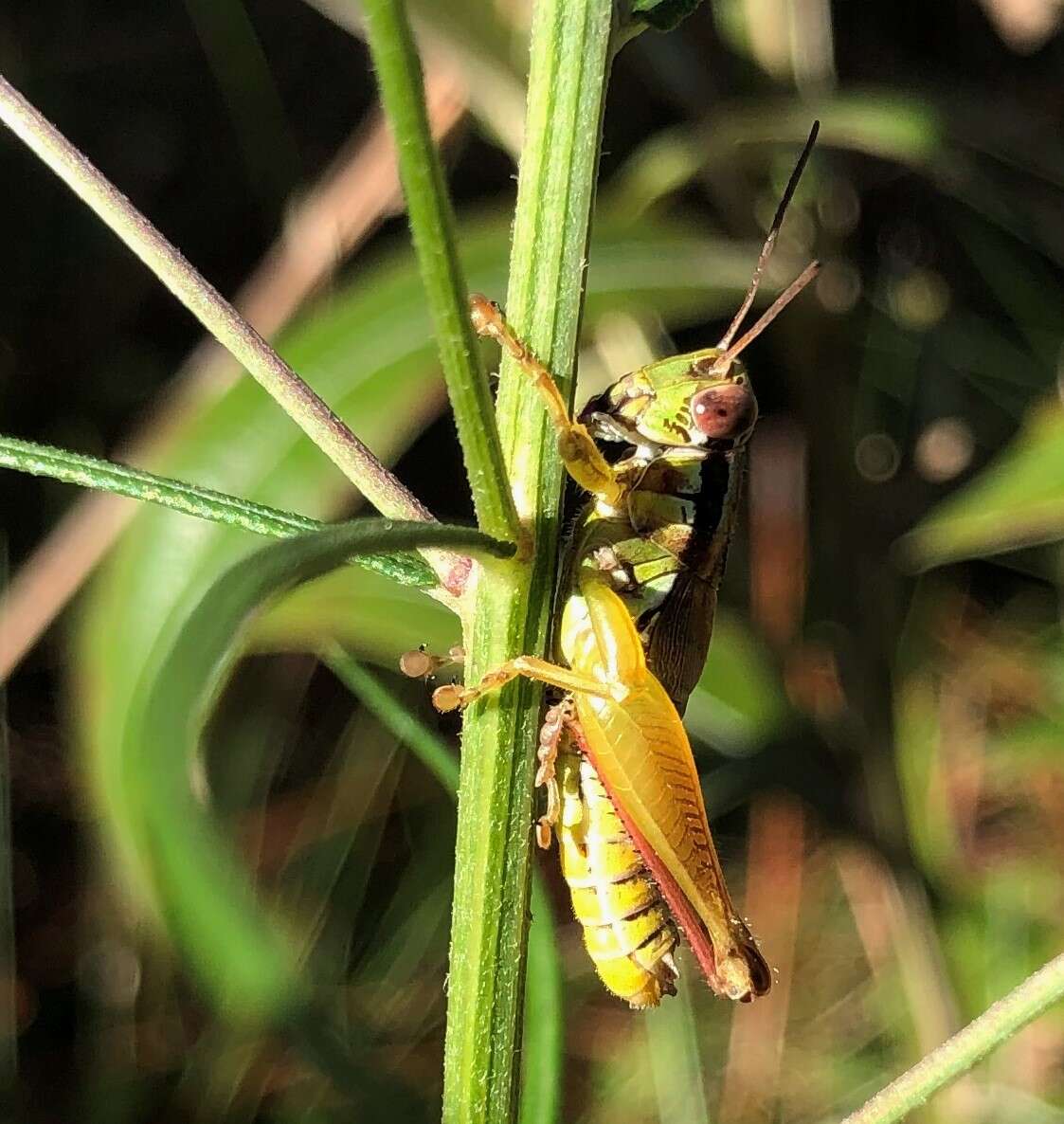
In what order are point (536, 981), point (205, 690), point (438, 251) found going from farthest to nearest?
1. point (536, 981)
2. point (438, 251)
3. point (205, 690)

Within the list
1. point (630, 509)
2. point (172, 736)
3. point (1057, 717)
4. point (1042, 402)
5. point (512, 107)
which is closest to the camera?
point (172, 736)

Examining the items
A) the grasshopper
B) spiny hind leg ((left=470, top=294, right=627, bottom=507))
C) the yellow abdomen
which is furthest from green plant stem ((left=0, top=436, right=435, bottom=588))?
the yellow abdomen

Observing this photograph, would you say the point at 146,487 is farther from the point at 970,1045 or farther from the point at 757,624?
the point at 757,624

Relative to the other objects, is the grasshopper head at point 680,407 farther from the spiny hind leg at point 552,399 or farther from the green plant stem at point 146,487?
the green plant stem at point 146,487

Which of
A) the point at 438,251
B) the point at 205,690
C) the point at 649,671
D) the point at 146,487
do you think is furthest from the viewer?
the point at 649,671

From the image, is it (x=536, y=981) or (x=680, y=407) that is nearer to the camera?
(x=536, y=981)

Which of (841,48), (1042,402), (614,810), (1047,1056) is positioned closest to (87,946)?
(614,810)

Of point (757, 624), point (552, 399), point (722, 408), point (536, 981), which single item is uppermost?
point (757, 624)

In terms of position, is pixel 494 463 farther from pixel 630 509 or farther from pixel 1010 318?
pixel 1010 318

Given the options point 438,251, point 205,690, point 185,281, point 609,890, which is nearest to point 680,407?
point 609,890
